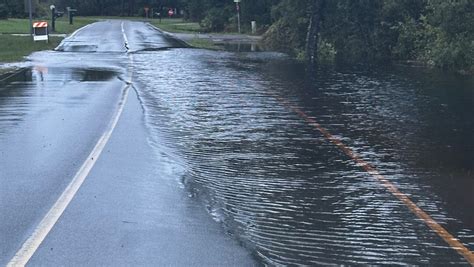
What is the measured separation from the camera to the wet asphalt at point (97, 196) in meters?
6.25

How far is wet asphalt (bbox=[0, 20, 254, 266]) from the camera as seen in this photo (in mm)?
6254

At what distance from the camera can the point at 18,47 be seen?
36.0 metres

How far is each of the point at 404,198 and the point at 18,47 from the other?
1207 inches

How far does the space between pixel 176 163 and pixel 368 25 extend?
29158 mm

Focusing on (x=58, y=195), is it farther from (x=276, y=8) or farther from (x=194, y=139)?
(x=276, y=8)

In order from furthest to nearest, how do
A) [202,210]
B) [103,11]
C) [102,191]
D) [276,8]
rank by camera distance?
[103,11], [276,8], [102,191], [202,210]

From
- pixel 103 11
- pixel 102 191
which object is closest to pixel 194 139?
Result: pixel 102 191

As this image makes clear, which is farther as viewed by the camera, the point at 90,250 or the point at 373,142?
the point at 373,142

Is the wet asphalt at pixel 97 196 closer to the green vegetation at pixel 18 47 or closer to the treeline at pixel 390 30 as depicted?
the green vegetation at pixel 18 47

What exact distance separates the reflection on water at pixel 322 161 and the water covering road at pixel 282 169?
2 centimetres

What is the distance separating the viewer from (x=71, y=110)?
15.6 m

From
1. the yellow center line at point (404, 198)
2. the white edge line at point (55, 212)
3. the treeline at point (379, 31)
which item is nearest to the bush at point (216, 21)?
the treeline at point (379, 31)

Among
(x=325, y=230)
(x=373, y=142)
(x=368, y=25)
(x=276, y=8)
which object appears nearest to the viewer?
(x=325, y=230)

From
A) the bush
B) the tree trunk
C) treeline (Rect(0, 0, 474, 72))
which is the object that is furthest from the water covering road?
the bush
